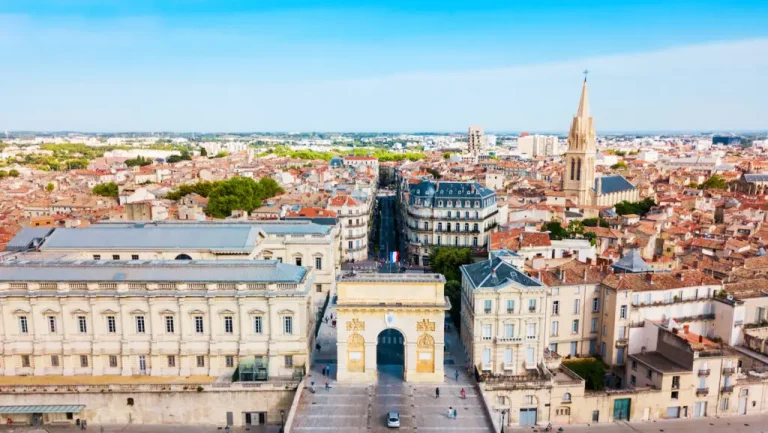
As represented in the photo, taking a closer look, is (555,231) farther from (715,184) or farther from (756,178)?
(756,178)

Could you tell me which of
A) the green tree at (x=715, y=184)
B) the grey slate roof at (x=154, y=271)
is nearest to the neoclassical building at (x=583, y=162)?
the green tree at (x=715, y=184)

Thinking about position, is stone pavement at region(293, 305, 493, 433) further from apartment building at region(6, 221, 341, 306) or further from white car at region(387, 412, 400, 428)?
apartment building at region(6, 221, 341, 306)

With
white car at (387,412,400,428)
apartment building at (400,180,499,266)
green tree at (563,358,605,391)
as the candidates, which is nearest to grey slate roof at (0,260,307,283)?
white car at (387,412,400,428)

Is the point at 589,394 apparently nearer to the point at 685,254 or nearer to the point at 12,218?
the point at 685,254

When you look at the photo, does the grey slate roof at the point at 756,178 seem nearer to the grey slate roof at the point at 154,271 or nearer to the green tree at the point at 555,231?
the green tree at the point at 555,231

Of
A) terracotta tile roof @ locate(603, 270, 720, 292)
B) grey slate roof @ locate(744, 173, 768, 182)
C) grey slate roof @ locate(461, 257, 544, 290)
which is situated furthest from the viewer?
grey slate roof @ locate(744, 173, 768, 182)

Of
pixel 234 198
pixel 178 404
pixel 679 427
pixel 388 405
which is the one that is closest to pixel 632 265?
pixel 679 427

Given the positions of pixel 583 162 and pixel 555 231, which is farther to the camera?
pixel 583 162

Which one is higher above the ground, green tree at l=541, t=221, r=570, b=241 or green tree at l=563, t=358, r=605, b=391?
green tree at l=541, t=221, r=570, b=241
